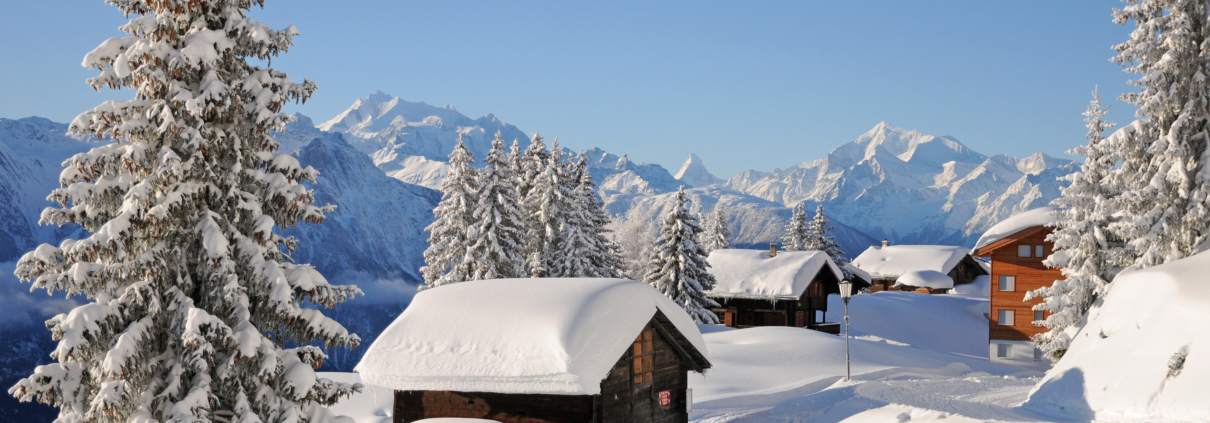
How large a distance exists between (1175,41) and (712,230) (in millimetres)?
54618

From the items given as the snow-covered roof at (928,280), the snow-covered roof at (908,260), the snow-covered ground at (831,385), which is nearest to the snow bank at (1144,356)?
the snow-covered ground at (831,385)

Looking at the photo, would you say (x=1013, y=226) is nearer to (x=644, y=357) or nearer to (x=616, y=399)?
(x=644, y=357)

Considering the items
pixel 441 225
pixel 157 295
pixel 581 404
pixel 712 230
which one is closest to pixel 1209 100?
pixel 581 404

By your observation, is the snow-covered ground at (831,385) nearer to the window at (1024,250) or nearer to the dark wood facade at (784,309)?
the window at (1024,250)

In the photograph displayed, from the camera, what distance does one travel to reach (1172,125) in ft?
77.7

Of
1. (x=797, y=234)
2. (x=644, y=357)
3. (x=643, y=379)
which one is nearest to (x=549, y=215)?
(x=644, y=357)

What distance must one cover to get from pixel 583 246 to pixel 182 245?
32617mm

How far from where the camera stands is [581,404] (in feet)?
59.4

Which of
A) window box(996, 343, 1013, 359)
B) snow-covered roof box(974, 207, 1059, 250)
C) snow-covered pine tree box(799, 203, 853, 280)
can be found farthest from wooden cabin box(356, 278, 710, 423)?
snow-covered pine tree box(799, 203, 853, 280)

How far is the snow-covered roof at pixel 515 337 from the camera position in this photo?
1720 cm

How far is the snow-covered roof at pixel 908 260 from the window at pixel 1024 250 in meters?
39.2

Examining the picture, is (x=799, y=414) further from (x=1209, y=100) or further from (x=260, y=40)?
(x=260, y=40)

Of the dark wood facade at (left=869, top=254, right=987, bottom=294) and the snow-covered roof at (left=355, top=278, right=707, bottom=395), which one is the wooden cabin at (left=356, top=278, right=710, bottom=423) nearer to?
the snow-covered roof at (left=355, top=278, right=707, bottom=395)

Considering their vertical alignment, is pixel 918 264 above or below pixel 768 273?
above
